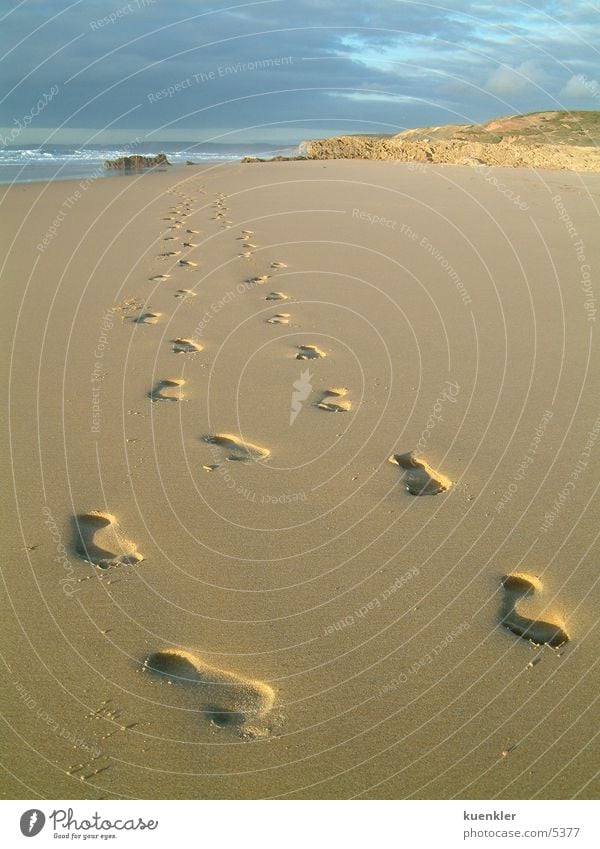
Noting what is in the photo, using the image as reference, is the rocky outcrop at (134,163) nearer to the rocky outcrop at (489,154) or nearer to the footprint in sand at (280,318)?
the rocky outcrop at (489,154)

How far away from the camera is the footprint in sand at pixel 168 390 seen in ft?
16.1

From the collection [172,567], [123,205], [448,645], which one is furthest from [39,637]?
[123,205]

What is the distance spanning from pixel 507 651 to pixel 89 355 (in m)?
4.20

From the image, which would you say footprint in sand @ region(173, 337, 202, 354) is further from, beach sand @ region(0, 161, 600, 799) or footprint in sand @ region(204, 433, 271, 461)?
footprint in sand @ region(204, 433, 271, 461)

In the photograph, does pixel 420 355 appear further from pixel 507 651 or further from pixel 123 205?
pixel 123 205

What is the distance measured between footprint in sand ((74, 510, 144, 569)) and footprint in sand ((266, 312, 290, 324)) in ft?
10.8

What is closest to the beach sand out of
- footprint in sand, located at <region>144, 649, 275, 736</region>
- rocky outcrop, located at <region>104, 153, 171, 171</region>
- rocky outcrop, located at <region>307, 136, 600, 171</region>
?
footprint in sand, located at <region>144, 649, 275, 736</region>

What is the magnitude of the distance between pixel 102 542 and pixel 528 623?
6.27 ft

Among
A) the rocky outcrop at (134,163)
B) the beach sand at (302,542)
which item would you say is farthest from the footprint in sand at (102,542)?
the rocky outcrop at (134,163)

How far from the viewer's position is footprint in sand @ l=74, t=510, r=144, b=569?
321 cm

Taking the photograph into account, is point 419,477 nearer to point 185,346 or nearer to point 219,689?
point 219,689

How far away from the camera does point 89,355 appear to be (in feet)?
18.9

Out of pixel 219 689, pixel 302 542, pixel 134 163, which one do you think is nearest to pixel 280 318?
pixel 302 542
